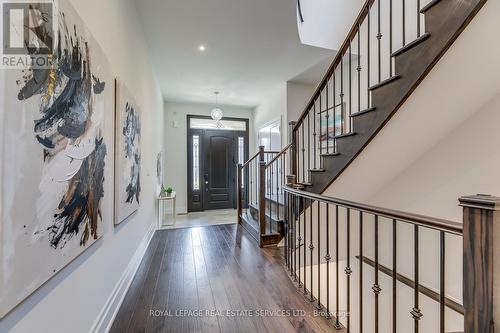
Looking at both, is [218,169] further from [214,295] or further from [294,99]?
[214,295]

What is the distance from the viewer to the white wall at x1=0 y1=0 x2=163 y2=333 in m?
0.98

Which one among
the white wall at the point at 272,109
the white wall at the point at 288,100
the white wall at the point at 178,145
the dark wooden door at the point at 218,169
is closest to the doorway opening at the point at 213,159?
the dark wooden door at the point at 218,169

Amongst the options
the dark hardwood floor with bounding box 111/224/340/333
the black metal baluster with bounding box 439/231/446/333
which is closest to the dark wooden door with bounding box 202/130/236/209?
the dark hardwood floor with bounding box 111/224/340/333

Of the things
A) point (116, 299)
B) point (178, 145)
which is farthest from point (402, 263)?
point (178, 145)

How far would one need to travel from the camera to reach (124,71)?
2.25m

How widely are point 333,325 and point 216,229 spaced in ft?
9.82

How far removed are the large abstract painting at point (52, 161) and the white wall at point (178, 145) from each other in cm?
491

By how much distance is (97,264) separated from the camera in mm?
1594

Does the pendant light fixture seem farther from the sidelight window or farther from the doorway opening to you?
the sidelight window

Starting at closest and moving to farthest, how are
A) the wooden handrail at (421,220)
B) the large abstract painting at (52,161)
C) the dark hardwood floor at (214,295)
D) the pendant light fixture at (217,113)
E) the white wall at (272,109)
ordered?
the large abstract painting at (52,161)
the wooden handrail at (421,220)
the dark hardwood floor at (214,295)
the white wall at (272,109)
the pendant light fixture at (217,113)

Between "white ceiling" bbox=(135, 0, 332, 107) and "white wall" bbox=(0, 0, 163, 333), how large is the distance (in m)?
0.44

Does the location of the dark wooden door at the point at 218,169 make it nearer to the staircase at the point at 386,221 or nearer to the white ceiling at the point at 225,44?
the white ceiling at the point at 225,44

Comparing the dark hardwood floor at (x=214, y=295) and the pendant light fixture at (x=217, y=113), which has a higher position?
the pendant light fixture at (x=217, y=113)

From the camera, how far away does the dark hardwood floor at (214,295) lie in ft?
5.79
